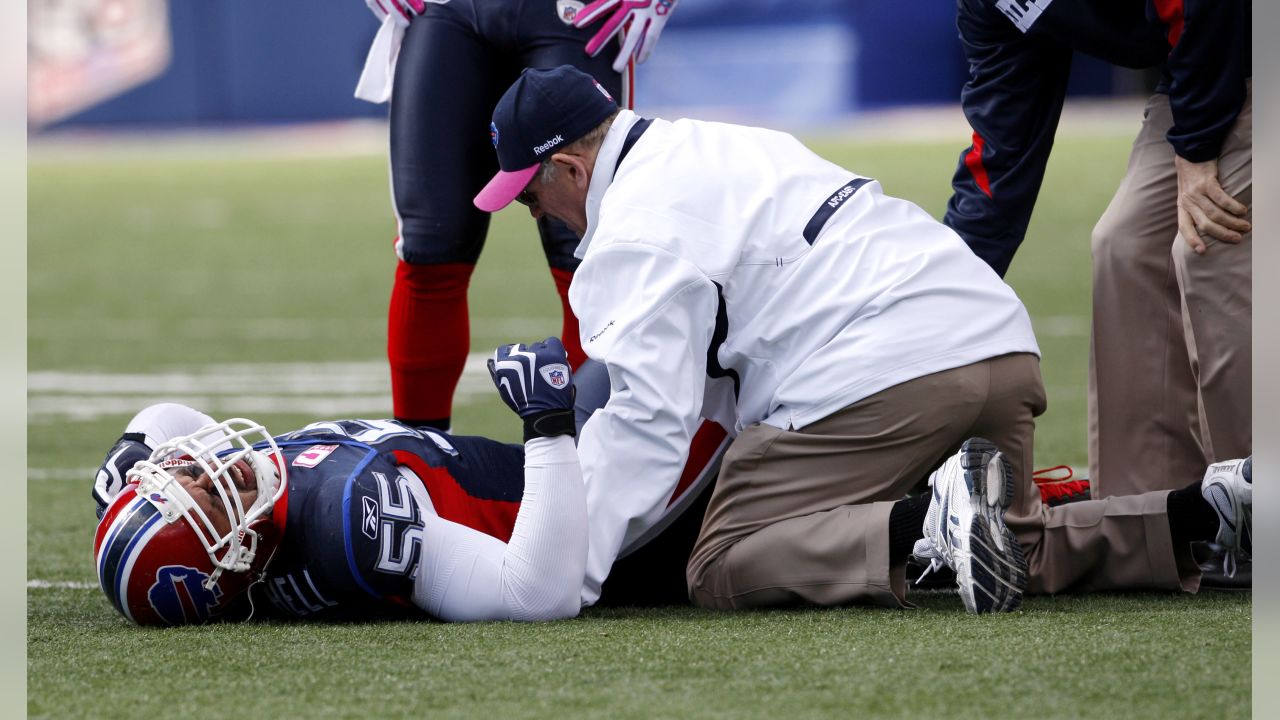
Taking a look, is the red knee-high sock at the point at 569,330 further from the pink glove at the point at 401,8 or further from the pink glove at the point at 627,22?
the pink glove at the point at 401,8

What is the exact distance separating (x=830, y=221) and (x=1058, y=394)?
10.2 ft

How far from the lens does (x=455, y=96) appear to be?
3.34 m

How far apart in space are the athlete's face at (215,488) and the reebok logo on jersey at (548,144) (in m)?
0.71

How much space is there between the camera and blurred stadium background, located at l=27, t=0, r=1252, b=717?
1981 mm

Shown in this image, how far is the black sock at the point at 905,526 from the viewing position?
2467mm

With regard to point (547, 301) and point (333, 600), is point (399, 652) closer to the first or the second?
point (333, 600)

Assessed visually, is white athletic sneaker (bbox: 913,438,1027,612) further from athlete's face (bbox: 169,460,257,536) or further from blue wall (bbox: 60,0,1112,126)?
blue wall (bbox: 60,0,1112,126)

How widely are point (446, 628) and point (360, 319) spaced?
5540 millimetres

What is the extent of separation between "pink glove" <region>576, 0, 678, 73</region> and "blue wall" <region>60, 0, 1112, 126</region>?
14079 mm

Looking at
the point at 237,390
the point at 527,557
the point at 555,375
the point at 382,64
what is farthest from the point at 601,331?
the point at 237,390

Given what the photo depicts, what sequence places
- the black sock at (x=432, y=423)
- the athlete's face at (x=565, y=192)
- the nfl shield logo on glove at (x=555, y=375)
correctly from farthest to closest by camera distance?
the black sock at (x=432, y=423) → the athlete's face at (x=565, y=192) → the nfl shield logo on glove at (x=555, y=375)

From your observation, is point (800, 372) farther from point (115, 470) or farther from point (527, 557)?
point (115, 470)

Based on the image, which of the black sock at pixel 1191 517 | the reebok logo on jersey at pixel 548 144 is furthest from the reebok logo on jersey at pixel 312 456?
the black sock at pixel 1191 517

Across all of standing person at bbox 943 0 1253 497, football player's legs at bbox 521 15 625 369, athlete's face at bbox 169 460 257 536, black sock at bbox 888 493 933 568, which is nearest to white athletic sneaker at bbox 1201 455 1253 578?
standing person at bbox 943 0 1253 497
